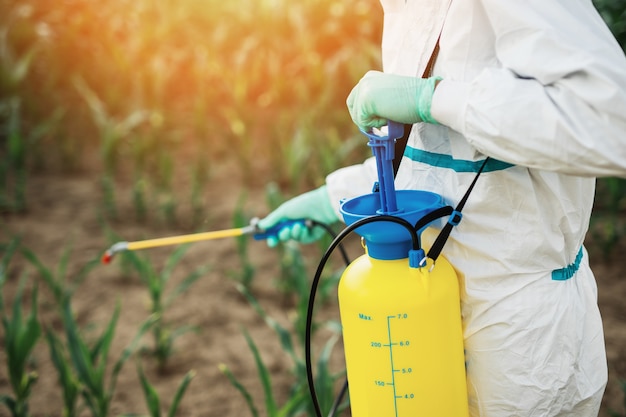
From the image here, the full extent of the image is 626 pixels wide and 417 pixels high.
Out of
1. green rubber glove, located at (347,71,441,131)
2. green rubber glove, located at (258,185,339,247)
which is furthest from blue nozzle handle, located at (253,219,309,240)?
green rubber glove, located at (347,71,441,131)

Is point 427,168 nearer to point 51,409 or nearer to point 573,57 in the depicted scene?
point 573,57

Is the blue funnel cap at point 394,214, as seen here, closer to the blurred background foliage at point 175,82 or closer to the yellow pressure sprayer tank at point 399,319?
Answer: the yellow pressure sprayer tank at point 399,319

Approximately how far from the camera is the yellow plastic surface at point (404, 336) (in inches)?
40.6

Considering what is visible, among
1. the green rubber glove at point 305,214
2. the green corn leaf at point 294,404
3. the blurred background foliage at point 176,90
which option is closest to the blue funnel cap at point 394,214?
the green rubber glove at point 305,214

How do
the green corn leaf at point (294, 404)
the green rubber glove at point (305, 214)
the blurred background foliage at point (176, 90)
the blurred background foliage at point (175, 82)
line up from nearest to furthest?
1. the green rubber glove at point (305, 214)
2. the green corn leaf at point (294, 404)
3. the blurred background foliage at point (176, 90)
4. the blurred background foliage at point (175, 82)

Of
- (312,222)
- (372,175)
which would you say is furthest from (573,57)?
(312,222)

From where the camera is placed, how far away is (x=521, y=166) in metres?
1.04

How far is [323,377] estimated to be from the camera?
1.77 meters

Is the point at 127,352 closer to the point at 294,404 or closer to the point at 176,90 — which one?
the point at 294,404

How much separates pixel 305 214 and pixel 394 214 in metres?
0.49

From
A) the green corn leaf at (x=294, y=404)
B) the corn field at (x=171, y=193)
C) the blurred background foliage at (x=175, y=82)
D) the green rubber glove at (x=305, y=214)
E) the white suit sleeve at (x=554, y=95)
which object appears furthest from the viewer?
the blurred background foliage at (x=175, y=82)

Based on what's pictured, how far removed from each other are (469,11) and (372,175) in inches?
16.2

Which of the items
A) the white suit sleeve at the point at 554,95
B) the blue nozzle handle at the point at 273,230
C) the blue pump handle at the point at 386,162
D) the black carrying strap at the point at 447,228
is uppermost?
the white suit sleeve at the point at 554,95

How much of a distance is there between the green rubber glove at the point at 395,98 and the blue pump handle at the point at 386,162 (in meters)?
0.03
